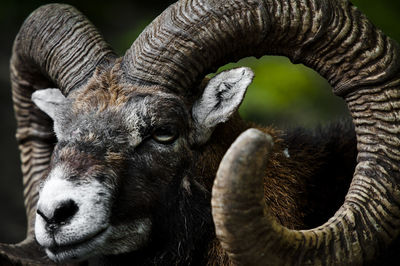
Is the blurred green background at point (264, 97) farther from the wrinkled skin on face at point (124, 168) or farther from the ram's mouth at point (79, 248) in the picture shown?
the ram's mouth at point (79, 248)

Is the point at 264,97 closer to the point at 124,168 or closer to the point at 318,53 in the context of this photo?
the point at 318,53

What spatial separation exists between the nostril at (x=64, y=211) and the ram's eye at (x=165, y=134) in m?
1.10

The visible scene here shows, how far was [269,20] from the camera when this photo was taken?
6.50 m

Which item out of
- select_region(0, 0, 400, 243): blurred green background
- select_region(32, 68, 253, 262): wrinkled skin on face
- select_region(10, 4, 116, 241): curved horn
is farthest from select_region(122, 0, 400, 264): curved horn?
select_region(0, 0, 400, 243): blurred green background

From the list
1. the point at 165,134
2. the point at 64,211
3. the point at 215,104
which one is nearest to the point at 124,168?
the point at 165,134

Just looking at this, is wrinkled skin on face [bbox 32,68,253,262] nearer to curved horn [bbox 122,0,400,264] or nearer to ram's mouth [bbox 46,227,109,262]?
ram's mouth [bbox 46,227,109,262]

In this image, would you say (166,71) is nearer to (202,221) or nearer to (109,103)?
(109,103)

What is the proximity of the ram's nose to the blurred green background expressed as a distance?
24.9ft

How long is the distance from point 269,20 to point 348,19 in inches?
29.5

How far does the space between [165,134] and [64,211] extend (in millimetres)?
1268

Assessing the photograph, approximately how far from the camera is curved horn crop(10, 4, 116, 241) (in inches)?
282

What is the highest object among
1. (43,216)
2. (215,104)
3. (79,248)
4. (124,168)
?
(215,104)

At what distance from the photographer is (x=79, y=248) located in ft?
19.4

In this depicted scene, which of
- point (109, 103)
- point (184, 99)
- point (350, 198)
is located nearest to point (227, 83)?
point (184, 99)
